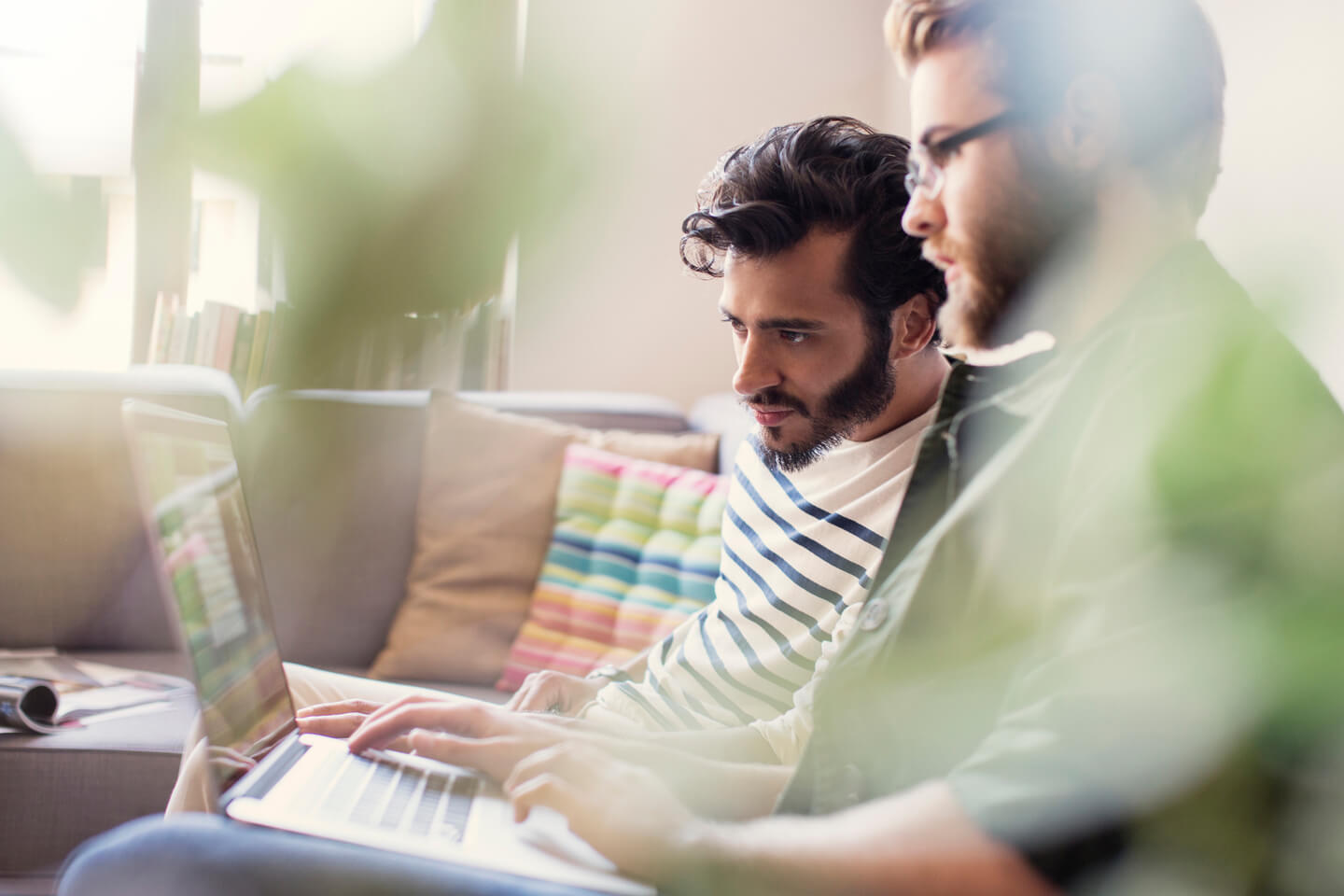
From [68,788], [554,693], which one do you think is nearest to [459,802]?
[554,693]

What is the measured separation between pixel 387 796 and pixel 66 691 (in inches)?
41.3

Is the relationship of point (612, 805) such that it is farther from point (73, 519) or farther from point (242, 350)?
point (242, 350)

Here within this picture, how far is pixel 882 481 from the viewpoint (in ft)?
3.31

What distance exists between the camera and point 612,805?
60 cm

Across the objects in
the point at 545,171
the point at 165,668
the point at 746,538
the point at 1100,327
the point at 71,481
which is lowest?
the point at 165,668

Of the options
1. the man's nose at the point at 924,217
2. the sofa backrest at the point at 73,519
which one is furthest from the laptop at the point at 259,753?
the sofa backrest at the point at 73,519

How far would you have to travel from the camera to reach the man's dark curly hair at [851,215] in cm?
110

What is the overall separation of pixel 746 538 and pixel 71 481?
1.26m

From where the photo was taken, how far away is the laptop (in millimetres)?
622

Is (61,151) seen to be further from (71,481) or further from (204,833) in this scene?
(204,833)

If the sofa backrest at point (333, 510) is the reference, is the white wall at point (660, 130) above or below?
above

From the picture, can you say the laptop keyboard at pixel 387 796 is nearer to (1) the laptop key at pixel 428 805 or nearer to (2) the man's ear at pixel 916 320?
(1) the laptop key at pixel 428 805

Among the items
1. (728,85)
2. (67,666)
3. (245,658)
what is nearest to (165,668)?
(67,666)

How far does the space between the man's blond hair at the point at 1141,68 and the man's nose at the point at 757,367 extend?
50cm
